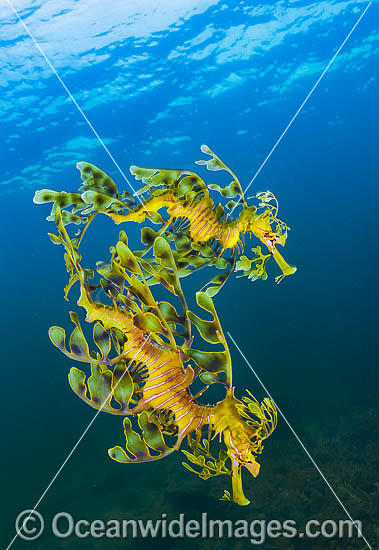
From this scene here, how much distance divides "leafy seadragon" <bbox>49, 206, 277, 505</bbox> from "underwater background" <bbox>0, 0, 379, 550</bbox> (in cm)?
622

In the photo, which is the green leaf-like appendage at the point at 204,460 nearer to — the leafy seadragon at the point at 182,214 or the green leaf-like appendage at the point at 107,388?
the green leaf-like appendage at the point at 107,388

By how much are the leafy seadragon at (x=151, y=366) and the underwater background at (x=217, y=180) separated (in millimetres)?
6224

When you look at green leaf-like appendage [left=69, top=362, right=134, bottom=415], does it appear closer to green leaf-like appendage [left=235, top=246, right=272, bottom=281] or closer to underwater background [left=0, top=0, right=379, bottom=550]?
green leaf-like appendage [left=235, top=246, right=272, bottom=281]

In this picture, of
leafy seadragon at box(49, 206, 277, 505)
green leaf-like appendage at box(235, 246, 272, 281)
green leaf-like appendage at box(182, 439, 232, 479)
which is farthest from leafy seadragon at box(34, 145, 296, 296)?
green leaf-like appendage at box(182, 439, 232, 479)

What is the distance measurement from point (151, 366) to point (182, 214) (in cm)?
71

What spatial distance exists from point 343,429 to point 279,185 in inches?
551

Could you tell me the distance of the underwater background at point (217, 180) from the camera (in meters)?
8.27

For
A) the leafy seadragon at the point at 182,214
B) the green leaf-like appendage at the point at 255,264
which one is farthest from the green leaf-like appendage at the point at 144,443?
the green leaf-like appendage at the point at 255,264

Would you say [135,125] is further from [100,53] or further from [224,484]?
[224,484]

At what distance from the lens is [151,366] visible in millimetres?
1314

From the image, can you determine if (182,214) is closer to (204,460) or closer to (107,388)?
(107,388)

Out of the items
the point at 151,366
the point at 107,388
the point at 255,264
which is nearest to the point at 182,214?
the point at 255,264

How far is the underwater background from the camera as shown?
827 cm

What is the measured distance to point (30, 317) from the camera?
18875 millimetres
